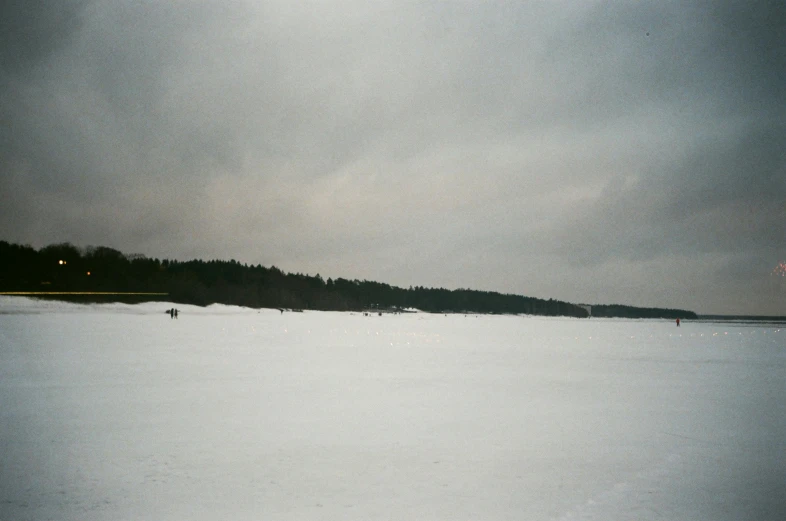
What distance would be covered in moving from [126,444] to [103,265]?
99611 mm

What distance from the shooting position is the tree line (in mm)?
83000

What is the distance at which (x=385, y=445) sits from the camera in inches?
262

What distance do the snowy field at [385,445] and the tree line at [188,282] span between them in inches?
2664

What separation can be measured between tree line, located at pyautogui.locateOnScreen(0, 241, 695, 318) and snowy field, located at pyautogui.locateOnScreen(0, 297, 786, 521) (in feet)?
222

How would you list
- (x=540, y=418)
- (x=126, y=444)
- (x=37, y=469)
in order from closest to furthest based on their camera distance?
(x=37, y=469) → (x=126, y=444) → (x=540, y=418)

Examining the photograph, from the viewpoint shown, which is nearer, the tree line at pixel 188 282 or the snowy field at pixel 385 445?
the snowy field at pixel 385 445

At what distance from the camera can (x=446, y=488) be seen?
513 centimetres

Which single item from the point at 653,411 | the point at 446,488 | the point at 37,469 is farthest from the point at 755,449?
the point at 37,469

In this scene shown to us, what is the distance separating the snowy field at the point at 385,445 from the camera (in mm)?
4715

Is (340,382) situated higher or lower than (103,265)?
lower

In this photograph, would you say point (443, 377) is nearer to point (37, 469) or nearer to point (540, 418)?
point (540, 418)

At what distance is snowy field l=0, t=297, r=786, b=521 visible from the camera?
15.5ft

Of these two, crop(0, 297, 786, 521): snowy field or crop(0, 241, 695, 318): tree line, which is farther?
crop(0, 241, 695, 318): tree line

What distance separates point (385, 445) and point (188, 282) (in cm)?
10186
